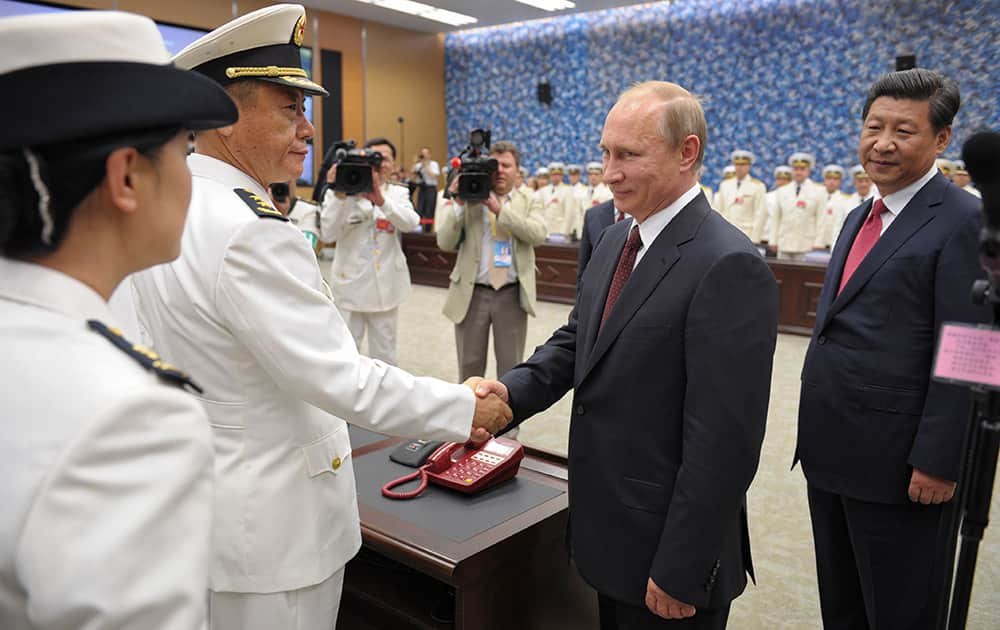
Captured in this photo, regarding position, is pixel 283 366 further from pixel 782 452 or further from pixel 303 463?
pixel 782 452

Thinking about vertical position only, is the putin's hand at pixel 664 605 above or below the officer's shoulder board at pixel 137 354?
below

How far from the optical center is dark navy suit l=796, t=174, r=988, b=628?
5.14ft

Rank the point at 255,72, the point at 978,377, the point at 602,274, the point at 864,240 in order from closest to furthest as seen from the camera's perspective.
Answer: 1. the point at 978,377
2. the point at 255,72
3. the point at 602,274
4. the point at 864,240

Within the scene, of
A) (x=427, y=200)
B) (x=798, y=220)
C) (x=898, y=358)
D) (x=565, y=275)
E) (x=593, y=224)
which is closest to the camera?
→ (x=898, y=358)

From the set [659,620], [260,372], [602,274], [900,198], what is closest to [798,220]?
[900,198]

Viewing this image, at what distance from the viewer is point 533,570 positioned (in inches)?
62.4

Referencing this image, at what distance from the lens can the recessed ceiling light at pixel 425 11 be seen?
1202cm

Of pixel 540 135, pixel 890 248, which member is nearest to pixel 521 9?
pixel 540 135

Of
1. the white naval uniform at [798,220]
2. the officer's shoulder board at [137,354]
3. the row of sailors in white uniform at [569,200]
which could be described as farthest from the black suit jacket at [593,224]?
the row of sailors in white uniform at [569,200]

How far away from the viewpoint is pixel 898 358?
165 centimetres

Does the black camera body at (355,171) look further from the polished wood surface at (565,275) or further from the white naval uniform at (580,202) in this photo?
the white naval uniform at (580,202)

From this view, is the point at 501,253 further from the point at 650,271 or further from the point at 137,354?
the point at 137,354

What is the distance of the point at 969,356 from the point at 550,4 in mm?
12321

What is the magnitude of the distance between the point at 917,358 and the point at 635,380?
0.79 m
